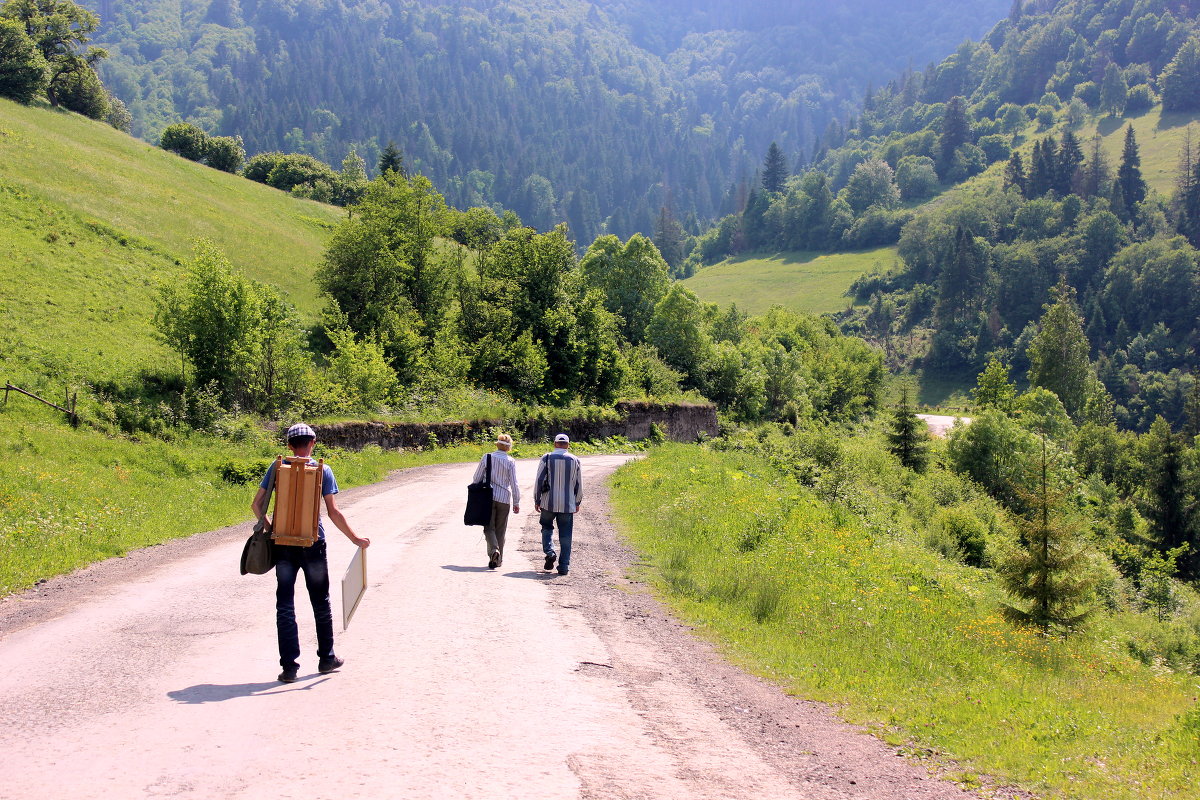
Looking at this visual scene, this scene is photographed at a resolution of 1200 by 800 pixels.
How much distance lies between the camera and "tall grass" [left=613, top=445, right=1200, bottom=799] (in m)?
7.59

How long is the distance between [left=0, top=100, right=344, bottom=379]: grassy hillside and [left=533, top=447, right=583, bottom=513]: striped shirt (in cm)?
1990

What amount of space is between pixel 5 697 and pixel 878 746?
7.37m

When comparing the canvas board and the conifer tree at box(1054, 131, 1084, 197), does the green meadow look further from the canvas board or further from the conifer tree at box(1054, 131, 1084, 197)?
the conifer tree at box(1054, 131, 1084, 197)

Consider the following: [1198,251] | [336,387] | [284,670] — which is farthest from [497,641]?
[1198,251]

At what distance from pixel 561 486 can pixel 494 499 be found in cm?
121

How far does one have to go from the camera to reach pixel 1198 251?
6373 inches

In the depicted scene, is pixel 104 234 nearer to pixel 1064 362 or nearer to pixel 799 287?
pixel 1064 362

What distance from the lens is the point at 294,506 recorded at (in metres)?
8.15

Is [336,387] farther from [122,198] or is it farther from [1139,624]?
[1139,624]

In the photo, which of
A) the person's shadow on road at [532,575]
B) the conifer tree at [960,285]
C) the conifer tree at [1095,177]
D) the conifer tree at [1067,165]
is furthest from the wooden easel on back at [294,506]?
the conifer tree at [1067,165]

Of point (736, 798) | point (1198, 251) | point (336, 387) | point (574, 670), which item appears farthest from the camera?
point (1198, 251)

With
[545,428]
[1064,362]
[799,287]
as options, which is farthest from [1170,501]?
[799,287]

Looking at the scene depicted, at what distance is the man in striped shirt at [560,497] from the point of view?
14789 millimetres

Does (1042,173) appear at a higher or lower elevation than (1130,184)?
higher
